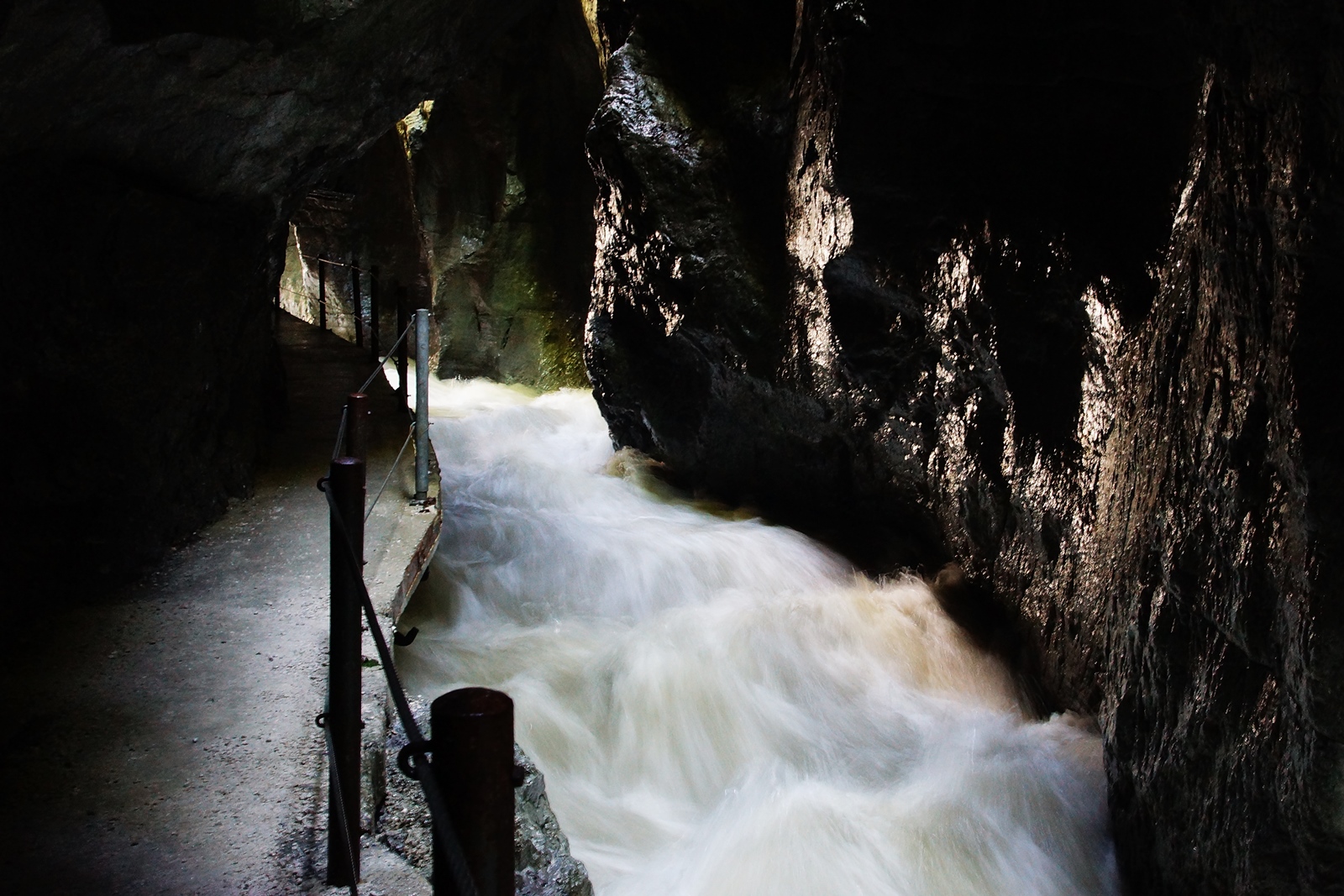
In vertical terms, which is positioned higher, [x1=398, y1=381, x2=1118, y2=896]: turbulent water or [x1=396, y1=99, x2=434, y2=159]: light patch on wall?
[x1=396, y1=99, x2=434, y2=159]: light patch on wall

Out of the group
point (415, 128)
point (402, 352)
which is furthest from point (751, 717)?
point (415, 128)

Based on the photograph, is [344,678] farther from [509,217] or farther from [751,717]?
[509,217]

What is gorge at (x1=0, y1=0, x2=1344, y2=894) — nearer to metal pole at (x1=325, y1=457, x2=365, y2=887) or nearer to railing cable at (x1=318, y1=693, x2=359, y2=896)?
metal pole at (x1=325, y1=457, x2=365, y2=887)

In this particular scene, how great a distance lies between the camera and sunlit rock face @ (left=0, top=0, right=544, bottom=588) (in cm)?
312

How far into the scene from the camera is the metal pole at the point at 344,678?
6.32 ft

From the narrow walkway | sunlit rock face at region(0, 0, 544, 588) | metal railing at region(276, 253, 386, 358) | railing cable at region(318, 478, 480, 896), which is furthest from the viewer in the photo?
metal railing at region(276, 253, 386, 358)

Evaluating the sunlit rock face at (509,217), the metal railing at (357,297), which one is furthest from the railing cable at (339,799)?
the sunlit rock face at (509,217)

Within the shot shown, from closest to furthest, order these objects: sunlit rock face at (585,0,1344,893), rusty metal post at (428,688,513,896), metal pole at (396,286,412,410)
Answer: rusty metal post at (428,688,513,896) < sunlit rock face at (585,0,1344,893) < metal pole at (396,286,412,410)

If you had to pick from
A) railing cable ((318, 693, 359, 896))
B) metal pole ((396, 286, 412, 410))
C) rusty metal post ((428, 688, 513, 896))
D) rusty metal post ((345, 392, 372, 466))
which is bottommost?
railing cable ((318, 693, 359, 896))

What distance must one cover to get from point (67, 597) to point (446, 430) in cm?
720

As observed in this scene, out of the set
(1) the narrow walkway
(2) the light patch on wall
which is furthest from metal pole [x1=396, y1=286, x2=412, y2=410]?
(2) the light patch on wall

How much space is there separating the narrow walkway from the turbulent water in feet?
3.60

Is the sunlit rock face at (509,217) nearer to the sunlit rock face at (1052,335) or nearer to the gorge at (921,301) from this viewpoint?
the sunlit rock face at (1052,335)

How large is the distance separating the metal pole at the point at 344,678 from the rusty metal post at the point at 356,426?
96 cm
